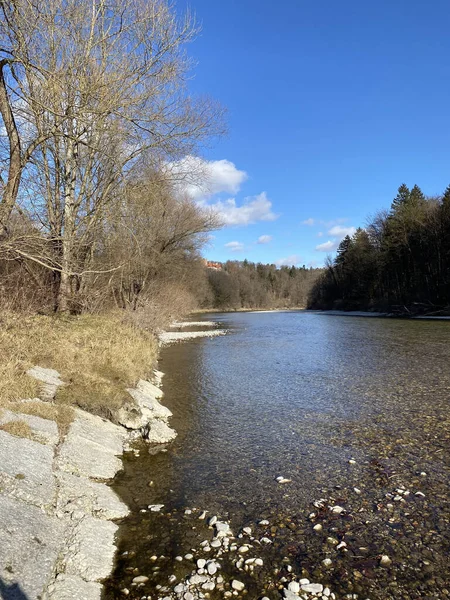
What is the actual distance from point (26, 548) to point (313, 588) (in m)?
2.80

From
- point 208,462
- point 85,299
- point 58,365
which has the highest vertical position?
point 85,299

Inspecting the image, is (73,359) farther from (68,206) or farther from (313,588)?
(313,588)

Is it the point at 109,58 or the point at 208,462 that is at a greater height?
the point at 109,58

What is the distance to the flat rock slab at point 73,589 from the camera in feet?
11.8

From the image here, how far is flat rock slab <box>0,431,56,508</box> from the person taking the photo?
189 inches

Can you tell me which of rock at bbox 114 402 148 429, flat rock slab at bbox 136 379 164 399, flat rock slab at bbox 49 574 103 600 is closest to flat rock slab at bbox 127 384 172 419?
flat rock slab at bbox 136 379 164 399

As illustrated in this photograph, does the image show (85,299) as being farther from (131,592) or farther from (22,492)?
(131,592)

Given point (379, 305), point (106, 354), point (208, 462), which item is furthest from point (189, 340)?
point (379, 305)

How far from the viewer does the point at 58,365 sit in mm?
9859

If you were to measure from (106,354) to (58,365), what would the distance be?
89.7 inches

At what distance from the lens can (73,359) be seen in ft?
34.4

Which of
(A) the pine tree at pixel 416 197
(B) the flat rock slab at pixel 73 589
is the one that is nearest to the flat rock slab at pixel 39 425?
(B) the flat rock slab at pixel 73 589

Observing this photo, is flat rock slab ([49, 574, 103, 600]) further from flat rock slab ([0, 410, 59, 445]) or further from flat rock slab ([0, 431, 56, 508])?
flat rock slab ([0, 410, 59, 445])

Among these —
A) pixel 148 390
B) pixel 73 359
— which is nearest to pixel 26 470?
pixel 73 359
